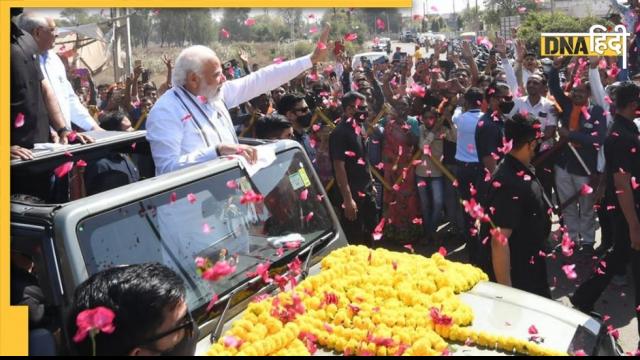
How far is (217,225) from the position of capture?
11.1 ft

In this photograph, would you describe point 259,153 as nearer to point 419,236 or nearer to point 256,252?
point 256,252

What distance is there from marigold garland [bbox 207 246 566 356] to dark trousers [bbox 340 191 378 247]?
3244mm

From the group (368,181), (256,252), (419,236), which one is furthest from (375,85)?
(256,252)

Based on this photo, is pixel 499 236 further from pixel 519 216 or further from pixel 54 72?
pixel 54 72

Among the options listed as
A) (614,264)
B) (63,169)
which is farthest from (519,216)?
(63,169)

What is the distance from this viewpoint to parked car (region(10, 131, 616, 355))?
2.80 metres

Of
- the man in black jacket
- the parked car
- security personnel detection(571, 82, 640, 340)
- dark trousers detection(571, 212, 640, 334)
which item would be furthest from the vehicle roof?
the man in black jacket

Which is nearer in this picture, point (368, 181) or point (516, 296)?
point (516, 296)

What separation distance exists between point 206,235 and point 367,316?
86 centimetres

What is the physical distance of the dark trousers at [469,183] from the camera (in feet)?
23.7

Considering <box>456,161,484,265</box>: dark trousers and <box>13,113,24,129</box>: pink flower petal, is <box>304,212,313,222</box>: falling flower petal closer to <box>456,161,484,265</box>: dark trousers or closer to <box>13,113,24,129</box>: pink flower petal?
<box>13,113,24,129</box>: pink flower petal

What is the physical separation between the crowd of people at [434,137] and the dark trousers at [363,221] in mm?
15

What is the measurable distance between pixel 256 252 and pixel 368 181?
11.9ft

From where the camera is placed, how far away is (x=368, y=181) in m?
7.02
